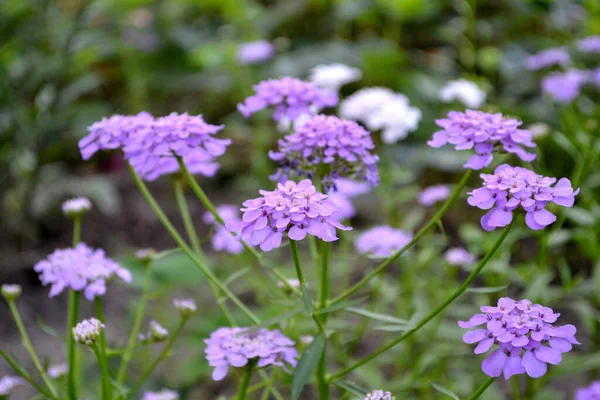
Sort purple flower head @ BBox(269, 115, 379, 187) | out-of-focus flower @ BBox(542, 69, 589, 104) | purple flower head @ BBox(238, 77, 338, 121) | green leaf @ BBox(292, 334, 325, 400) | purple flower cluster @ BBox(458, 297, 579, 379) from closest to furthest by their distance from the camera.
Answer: purple flower cluster @ BBox(458, 297, 579, 379), green leaf @ BBox(292, 334, 325, 400), purple flower head @ BBox(269, 115, 379, 187), purple flower head @ BBox(238, 77, 338, 121), out-of-focus flower @ BBox(542, 69, 589, 104)

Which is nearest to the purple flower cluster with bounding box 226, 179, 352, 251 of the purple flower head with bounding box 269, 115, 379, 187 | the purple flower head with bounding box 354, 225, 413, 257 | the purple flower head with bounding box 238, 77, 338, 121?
the purple flower head with bounding box 269, 115, 379, 187

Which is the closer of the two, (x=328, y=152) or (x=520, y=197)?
(x=520, y=197)

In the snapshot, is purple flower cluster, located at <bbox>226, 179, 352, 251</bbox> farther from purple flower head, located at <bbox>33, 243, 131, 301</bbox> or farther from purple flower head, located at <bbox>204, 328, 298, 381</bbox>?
purple flower head, located at <bbox>33, 243, 131, 301</bbox>

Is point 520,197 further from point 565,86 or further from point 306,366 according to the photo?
point 565,86

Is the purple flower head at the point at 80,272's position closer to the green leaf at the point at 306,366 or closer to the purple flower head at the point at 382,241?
the green leaf at the point at 306,366

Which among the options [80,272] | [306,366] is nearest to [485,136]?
[306,366]

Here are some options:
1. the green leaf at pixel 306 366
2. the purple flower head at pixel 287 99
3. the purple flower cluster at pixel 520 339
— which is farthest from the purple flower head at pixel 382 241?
the purple flower cluster at pixel 520 339
